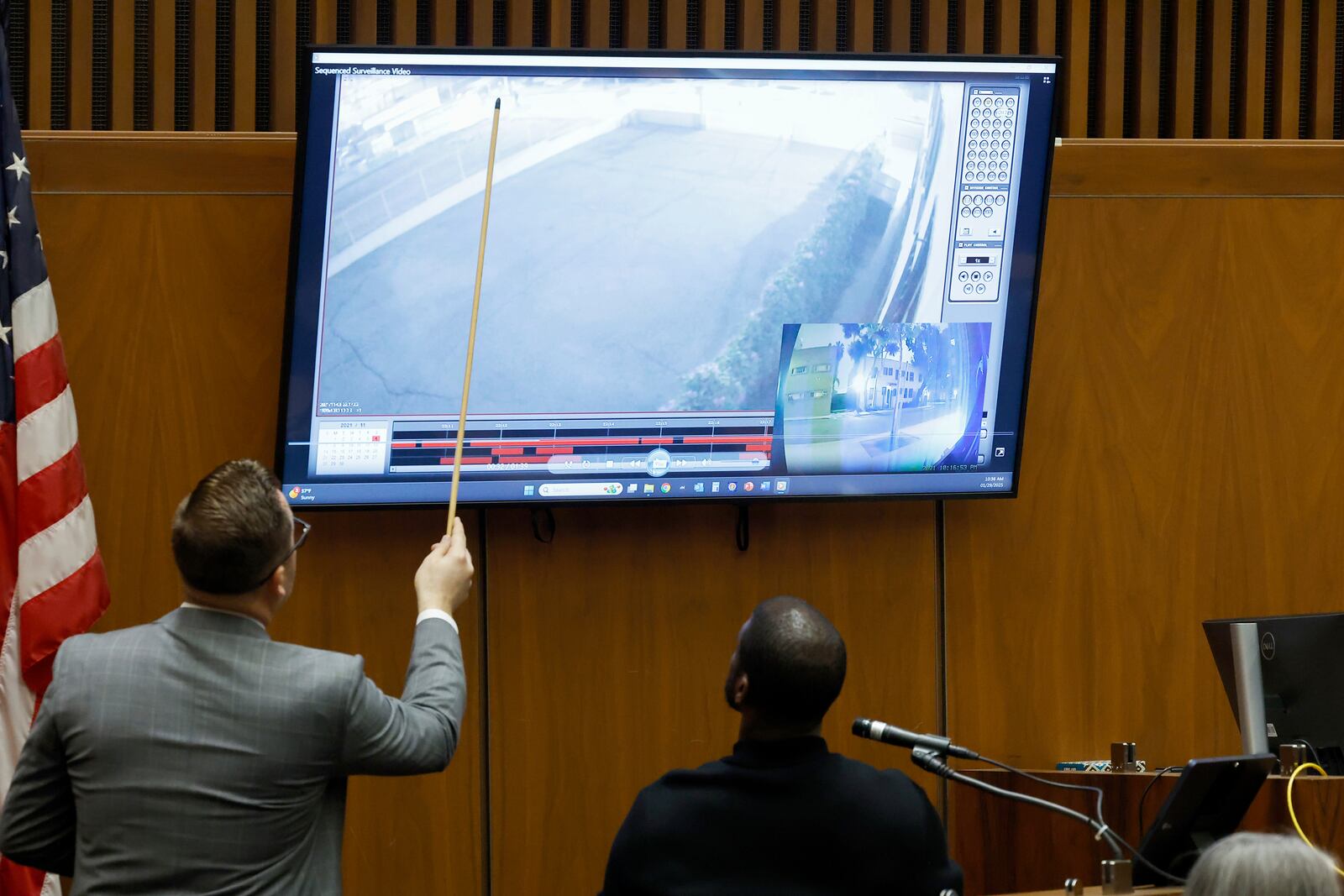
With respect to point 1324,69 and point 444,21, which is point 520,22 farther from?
point 1324,69

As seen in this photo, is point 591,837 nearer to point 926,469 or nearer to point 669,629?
point 669,629

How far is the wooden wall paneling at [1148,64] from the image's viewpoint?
13.2 ft

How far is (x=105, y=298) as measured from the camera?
3293mm

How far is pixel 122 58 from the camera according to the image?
3639 millimetres

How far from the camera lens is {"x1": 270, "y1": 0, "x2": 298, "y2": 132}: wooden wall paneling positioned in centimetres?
370

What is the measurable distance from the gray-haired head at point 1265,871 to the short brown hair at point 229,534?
1176 millimetres

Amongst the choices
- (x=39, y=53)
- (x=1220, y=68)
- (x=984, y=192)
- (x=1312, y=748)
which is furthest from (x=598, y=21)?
(x=1312, y=748)

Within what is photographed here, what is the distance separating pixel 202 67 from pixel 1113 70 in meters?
2.36

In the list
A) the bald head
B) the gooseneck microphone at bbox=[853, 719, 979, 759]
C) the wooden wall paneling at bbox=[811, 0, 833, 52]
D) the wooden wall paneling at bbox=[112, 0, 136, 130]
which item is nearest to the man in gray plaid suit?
the bald head

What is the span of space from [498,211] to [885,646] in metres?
1.34

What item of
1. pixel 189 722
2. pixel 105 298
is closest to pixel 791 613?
pixel 189 722

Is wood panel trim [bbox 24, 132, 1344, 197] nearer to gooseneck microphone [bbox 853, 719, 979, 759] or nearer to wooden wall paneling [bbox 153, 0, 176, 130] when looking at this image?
wooden wall paneling [bbox 153, 0, 176, 130]

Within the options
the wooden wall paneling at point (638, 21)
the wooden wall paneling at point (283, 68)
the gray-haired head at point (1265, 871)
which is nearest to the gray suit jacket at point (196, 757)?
the gray-haired head at point (1265, 871)

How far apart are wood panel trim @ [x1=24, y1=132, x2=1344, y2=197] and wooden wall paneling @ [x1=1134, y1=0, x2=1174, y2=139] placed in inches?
15.5
